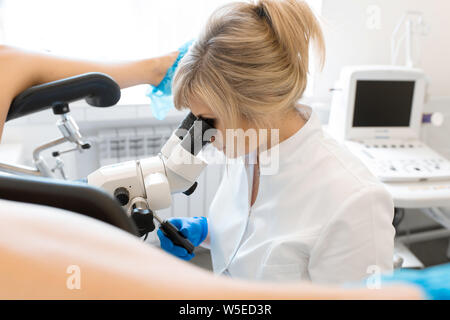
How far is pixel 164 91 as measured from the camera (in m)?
1.07

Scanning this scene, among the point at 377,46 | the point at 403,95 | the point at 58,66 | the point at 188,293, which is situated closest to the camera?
the point at 188,293

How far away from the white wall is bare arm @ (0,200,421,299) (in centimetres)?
229

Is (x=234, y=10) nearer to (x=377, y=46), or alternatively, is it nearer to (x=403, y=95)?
(x=403, y=95)

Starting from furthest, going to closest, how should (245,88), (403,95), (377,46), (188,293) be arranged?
(377,46) → (403,95) → (245,88) → (188,293)

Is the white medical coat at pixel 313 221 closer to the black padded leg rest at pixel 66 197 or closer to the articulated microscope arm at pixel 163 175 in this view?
the articulated microscope arm at pixel 163 175

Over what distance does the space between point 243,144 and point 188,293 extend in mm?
Result: 877

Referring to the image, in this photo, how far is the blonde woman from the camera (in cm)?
85

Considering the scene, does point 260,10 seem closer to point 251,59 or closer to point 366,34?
point 251,59

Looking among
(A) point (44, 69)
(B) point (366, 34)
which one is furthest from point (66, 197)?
(B) point (366, 34)

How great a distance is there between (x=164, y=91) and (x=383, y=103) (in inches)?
56.1

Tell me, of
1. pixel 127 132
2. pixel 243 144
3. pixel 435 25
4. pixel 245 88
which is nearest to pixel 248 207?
pixel 243 144

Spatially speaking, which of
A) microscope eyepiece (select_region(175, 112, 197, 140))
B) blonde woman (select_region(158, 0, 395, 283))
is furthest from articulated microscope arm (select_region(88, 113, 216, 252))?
blonde woman (select_region(158, 0, 395, 283))

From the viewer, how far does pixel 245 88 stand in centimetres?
90

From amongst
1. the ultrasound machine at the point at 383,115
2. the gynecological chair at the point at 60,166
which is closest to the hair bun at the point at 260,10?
the gynecological chair at the point at 60,166
